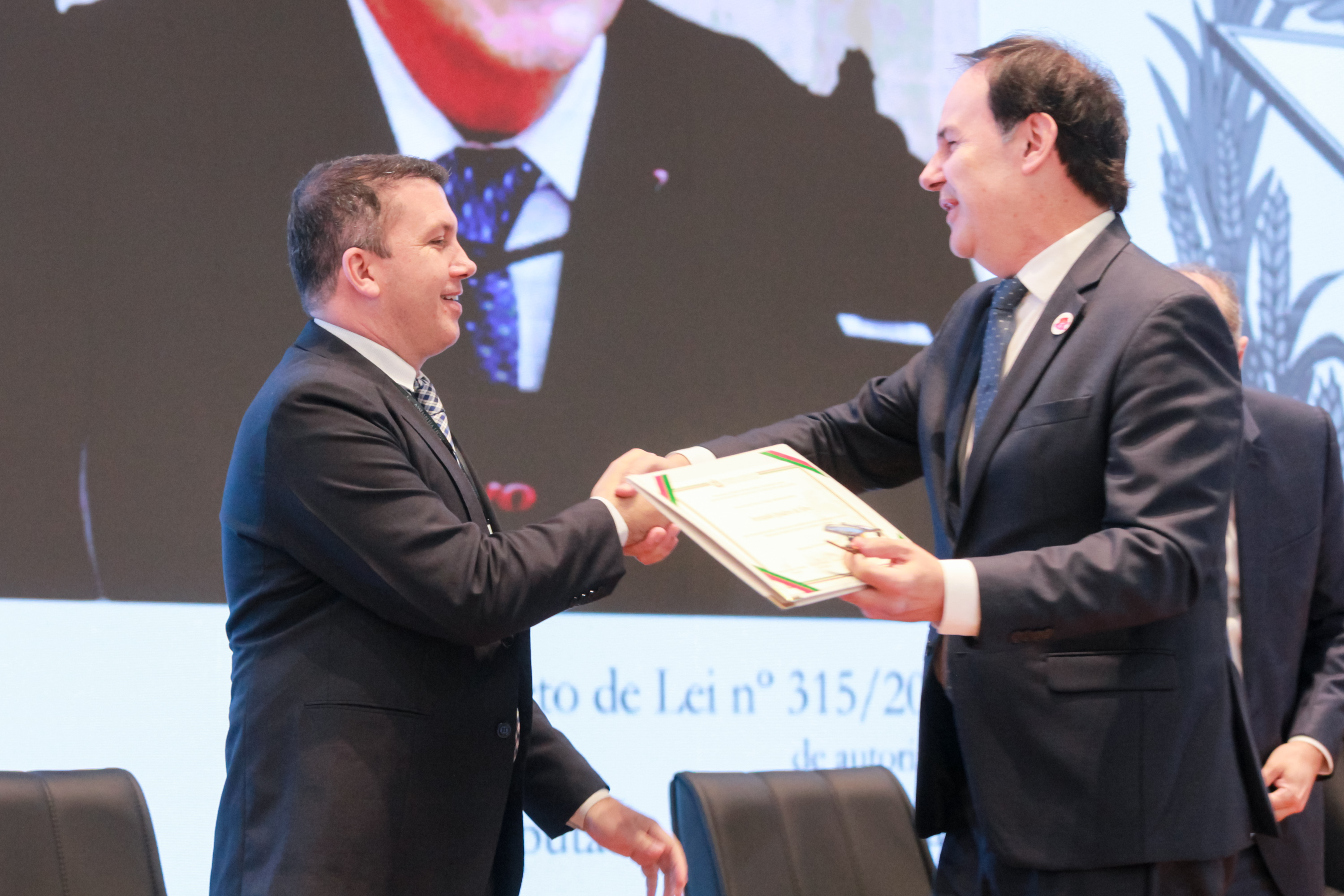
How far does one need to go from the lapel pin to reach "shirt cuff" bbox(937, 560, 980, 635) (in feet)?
1.29

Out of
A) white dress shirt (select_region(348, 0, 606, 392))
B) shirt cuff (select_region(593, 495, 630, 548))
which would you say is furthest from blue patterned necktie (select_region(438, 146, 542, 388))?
shirt cuff (select_region(593, 495, 630, 548))

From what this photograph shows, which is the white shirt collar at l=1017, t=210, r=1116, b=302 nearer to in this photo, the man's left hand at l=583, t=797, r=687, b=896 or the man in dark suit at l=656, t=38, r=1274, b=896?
the man in dark suit at l=656, t=38, r=1274, b=896

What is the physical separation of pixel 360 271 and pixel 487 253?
1.17 m

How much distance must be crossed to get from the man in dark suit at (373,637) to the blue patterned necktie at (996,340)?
0.57m

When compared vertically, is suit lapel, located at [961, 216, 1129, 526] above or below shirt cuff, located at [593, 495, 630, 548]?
above

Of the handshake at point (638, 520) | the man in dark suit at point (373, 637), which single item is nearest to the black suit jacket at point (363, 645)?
the man in dark suit at point (373, 637)

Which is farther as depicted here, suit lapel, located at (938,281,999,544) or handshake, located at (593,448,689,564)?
handshake, located at (593,448,689,564)

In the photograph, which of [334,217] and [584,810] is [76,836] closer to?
[584,810]

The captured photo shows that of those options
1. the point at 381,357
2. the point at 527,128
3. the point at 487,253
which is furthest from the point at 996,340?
the point at 527,128

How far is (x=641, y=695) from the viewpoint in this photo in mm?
3287

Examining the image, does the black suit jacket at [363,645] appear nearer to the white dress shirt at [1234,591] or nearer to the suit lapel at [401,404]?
the suit lapel at [401,404]

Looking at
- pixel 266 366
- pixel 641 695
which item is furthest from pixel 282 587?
pixel 641 695

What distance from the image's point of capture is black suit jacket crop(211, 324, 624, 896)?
1.76 meters

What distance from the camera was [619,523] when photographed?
1.99 m
